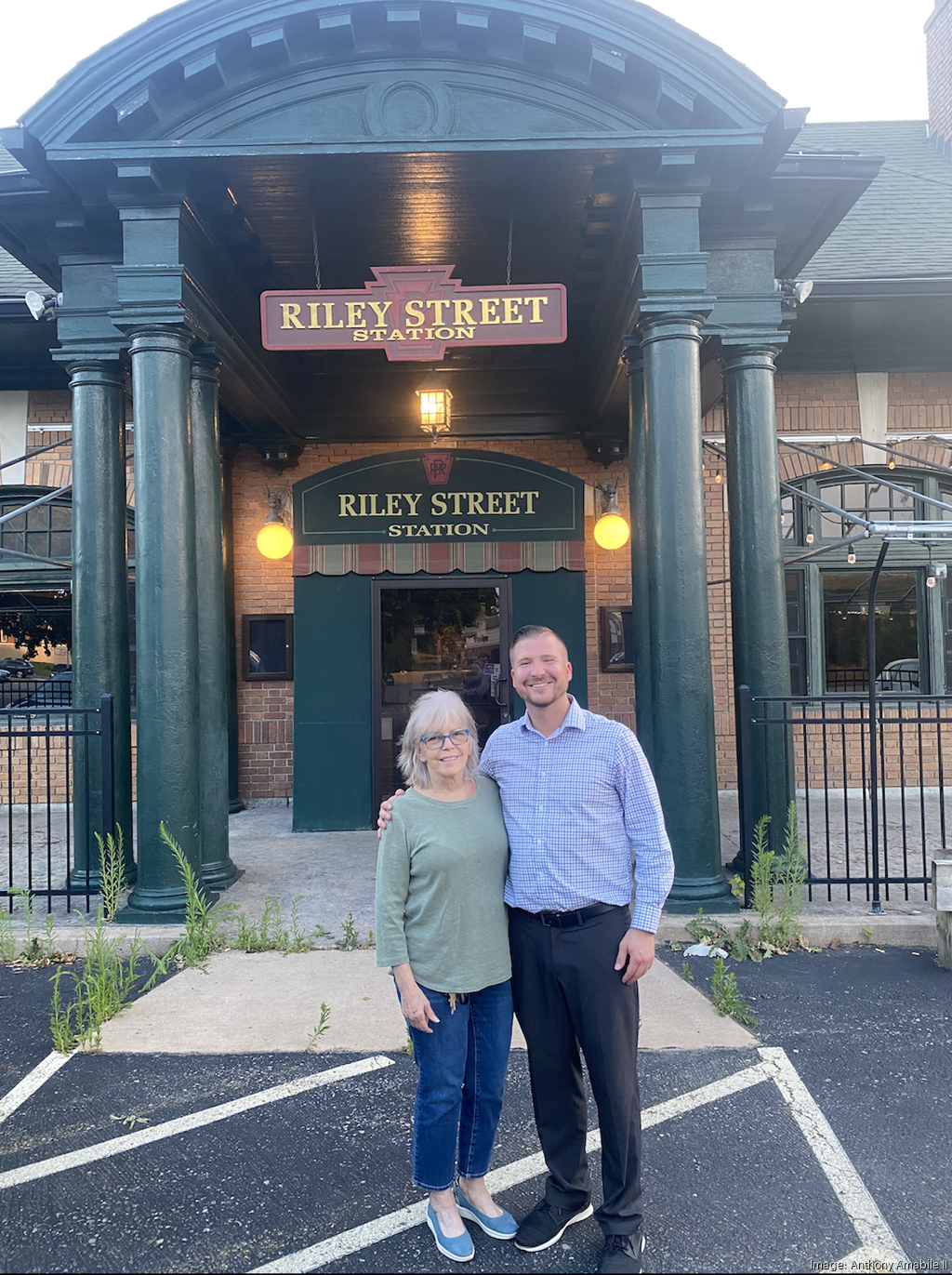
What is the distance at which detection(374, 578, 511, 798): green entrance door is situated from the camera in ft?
27.6

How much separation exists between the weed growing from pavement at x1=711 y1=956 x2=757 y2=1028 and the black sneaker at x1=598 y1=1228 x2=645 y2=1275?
69.2 inches

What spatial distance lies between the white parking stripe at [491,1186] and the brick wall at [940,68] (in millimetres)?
12353

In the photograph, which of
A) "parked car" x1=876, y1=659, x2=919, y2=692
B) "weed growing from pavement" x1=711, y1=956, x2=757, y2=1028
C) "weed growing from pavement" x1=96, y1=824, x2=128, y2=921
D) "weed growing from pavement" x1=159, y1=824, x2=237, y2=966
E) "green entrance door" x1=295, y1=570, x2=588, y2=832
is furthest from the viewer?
"parked car" x1=876, y1=659, x2=919, y2=692

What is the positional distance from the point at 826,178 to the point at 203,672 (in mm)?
5441

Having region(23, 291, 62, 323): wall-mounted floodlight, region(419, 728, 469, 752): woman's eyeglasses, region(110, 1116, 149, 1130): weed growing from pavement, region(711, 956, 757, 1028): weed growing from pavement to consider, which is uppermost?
region(23, 291, 62, 323): wall-mounted floodlight

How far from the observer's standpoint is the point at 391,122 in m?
5.14

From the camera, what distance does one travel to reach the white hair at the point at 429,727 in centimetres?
244

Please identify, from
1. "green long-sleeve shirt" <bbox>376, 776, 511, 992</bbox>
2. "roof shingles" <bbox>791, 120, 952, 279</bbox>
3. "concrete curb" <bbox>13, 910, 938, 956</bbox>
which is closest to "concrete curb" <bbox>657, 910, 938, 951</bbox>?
"concrete curb" <bbox>13, 910, 938, 956</bbox>

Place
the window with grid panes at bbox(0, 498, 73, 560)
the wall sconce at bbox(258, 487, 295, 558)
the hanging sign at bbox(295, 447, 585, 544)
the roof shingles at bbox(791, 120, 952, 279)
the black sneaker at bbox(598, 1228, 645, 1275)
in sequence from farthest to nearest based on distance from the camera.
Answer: the window with grid panes at bbox(0, 498, 73, 560) → the hanging sign at bbox(295, 447, 585, 544) → the wall sconce at bbox(258, 487, 295, 558) → the roof shingles at bbox(791, 120, 952, 279) → the black sneaker at bbox(598, 1228, 645, 1275)

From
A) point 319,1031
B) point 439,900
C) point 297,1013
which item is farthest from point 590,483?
point 439,900

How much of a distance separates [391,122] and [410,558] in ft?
13.3

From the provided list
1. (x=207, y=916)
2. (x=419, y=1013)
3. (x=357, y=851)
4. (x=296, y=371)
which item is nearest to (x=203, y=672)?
(x=207, y=916)

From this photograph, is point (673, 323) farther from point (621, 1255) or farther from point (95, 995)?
point (95, 995)

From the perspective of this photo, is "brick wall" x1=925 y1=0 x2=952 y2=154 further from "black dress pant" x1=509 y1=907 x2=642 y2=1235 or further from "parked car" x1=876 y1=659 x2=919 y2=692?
"black dress pant" x1=509 y1=907 x2=642 y2=1235
